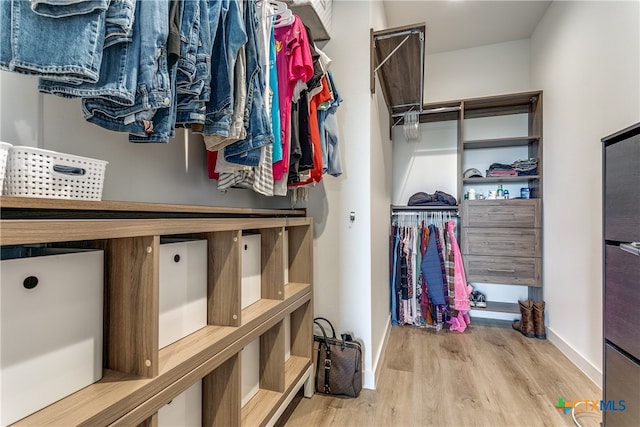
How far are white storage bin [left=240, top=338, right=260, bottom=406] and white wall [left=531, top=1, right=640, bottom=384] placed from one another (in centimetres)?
207

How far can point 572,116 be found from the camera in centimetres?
229

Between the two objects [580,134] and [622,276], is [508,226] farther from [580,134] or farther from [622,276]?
[622,276]

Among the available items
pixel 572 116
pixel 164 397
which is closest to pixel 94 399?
pixel 164 397

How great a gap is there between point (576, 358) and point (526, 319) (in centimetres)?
56

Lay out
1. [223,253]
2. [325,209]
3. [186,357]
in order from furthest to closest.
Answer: [325,209], [223,253], [186,357]

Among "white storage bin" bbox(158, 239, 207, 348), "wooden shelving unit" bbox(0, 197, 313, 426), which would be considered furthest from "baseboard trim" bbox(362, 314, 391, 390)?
"white storage bin" bbox(158, 239, 207, 348)

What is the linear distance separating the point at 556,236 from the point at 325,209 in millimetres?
2033

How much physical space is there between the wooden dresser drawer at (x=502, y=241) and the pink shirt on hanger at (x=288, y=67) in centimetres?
231

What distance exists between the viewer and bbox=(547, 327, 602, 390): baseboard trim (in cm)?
189

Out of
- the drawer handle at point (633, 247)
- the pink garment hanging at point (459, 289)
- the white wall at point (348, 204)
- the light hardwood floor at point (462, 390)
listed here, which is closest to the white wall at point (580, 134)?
the light hardwood floor at point (462, 390)

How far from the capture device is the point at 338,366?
1.73 meters

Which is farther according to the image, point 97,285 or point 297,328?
point 297,328

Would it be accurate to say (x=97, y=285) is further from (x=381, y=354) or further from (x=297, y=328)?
(x=381, y=354)

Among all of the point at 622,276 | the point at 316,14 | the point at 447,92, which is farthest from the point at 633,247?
the point at 447,92
